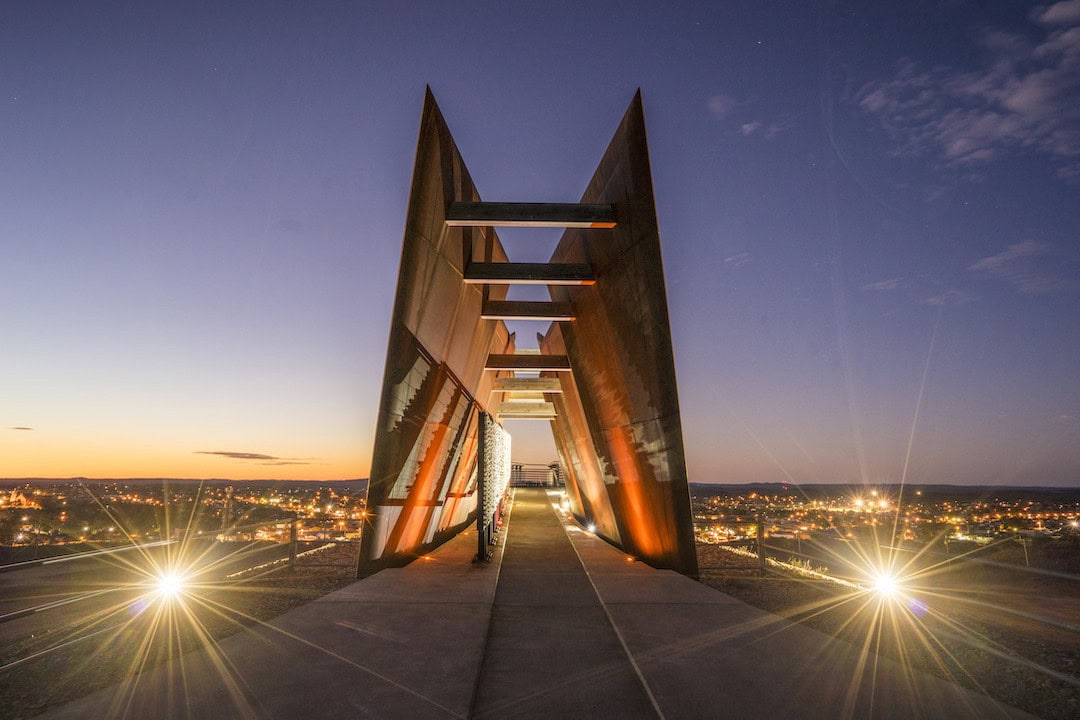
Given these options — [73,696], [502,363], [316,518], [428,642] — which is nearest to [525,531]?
[502,363]

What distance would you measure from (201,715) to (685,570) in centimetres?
648

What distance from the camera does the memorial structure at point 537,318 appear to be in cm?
770

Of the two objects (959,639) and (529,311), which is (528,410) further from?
(959,639)

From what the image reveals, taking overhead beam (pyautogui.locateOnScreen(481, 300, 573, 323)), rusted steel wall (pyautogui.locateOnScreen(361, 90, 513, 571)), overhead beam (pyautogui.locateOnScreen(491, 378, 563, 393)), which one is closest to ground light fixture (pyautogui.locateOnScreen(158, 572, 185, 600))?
rusted steel wall (pyautogui.locateOnScreen(361, 90, 513, 571))

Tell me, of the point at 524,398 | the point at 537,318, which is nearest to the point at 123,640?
the point at 537,318

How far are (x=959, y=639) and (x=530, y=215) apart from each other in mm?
7052

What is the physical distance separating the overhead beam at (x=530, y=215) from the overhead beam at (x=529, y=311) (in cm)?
280

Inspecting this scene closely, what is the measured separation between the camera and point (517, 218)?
8.35m

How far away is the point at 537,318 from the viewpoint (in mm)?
11086

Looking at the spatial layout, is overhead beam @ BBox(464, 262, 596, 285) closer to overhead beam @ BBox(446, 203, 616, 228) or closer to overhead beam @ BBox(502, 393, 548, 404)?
overhead beam @ BBox(446, 203, 616, 228)

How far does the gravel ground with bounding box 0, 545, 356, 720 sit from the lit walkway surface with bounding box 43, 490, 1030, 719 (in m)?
0.69

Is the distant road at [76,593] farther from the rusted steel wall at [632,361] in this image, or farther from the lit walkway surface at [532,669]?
the rusted steel wall at [632,361]

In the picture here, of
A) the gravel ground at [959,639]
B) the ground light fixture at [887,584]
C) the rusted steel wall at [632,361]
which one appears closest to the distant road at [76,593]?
the rusted steel wall at [632,361]

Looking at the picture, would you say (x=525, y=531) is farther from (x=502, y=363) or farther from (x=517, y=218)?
(x=517, y=218)
